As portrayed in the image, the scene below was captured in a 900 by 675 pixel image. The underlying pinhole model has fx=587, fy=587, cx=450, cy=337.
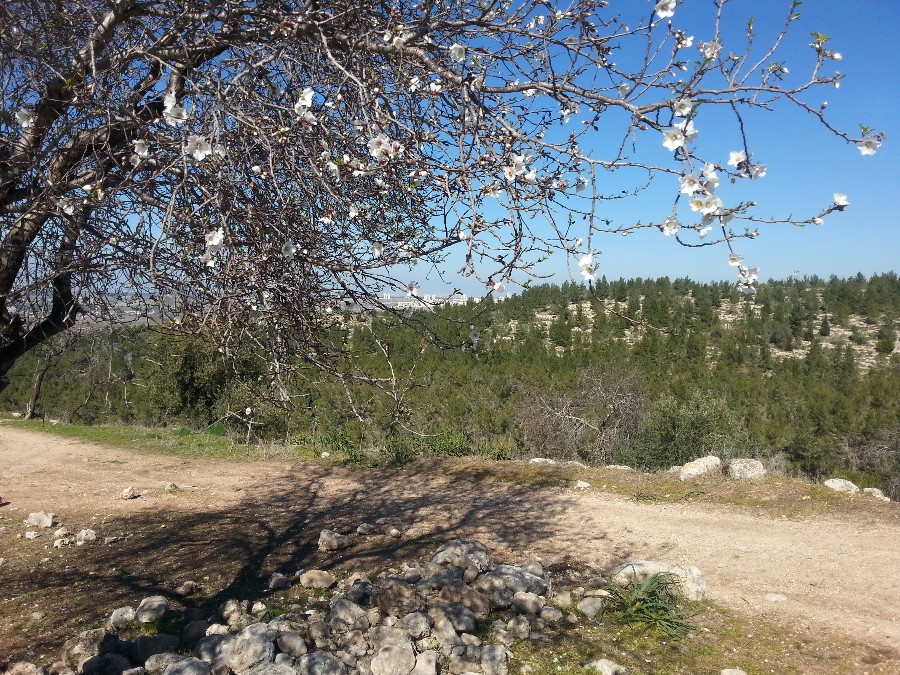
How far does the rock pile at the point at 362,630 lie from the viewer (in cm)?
350

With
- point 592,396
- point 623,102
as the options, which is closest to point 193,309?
point 623,102

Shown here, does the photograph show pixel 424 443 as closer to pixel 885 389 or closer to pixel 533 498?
pixel 533 498

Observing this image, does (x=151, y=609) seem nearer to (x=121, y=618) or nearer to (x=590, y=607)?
(x=121, y=618)

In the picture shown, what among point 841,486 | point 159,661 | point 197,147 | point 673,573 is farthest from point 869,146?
point 841,486

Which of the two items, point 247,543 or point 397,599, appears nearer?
point 397,599

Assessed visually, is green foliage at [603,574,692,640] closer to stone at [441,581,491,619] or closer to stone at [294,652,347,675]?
stone at [441,581,491,619]

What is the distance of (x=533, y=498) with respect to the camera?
793 centimetres

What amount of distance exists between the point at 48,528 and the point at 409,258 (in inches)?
256

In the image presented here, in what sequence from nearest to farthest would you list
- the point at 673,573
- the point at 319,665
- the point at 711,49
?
the point at 711,49, the point at 319,665, the point at 673,573

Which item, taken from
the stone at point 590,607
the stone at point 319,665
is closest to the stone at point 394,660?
the stone at point 319,665

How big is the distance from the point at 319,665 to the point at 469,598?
131cm

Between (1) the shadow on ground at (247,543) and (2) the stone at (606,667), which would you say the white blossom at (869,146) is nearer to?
(2) the stone at (606,667)

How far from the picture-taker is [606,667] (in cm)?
362

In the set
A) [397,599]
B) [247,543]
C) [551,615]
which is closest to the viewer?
[397,599]
